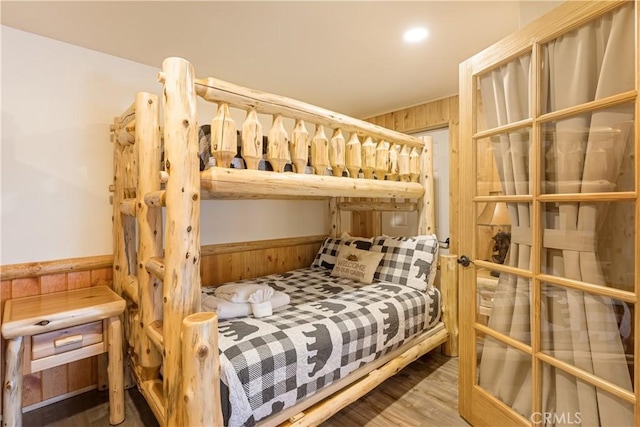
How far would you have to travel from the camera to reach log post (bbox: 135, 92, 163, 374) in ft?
5.00

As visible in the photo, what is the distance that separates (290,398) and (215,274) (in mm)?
1481

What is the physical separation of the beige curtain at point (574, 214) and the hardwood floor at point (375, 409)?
0.51m

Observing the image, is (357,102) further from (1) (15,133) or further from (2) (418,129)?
(1) (15,133)

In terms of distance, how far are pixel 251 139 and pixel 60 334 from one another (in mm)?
1465

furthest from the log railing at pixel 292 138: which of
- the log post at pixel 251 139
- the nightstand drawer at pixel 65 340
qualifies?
the nightstand drawer at pixel 65 340

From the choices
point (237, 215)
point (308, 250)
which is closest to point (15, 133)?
point (237, 215)

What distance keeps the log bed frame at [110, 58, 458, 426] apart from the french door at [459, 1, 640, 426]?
652 millimetres

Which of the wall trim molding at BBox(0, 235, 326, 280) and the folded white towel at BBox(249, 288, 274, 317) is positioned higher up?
the wall trim molding at BBox(0, 235, 326, 280)

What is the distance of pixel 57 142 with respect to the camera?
1.88 meters

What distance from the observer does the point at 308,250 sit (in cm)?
332

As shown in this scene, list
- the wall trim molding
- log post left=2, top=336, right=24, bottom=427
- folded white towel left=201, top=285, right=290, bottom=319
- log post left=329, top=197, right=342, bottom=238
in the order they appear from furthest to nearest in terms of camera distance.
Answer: log post left=329, top=197, right=342, bottom=238, the wall trim molding, folded white towel left=201, top=285, right=290, bottom=319, log post left=2, top=336, right=24, bottom=427

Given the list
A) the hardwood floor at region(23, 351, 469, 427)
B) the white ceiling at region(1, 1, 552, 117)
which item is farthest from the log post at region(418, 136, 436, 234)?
the hardwood floor at region(23, 351, 469, 427)

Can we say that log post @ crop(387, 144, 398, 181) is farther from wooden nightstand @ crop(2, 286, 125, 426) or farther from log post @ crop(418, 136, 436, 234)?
wooden nightstand @ crop(2, 286, 125, 426)
